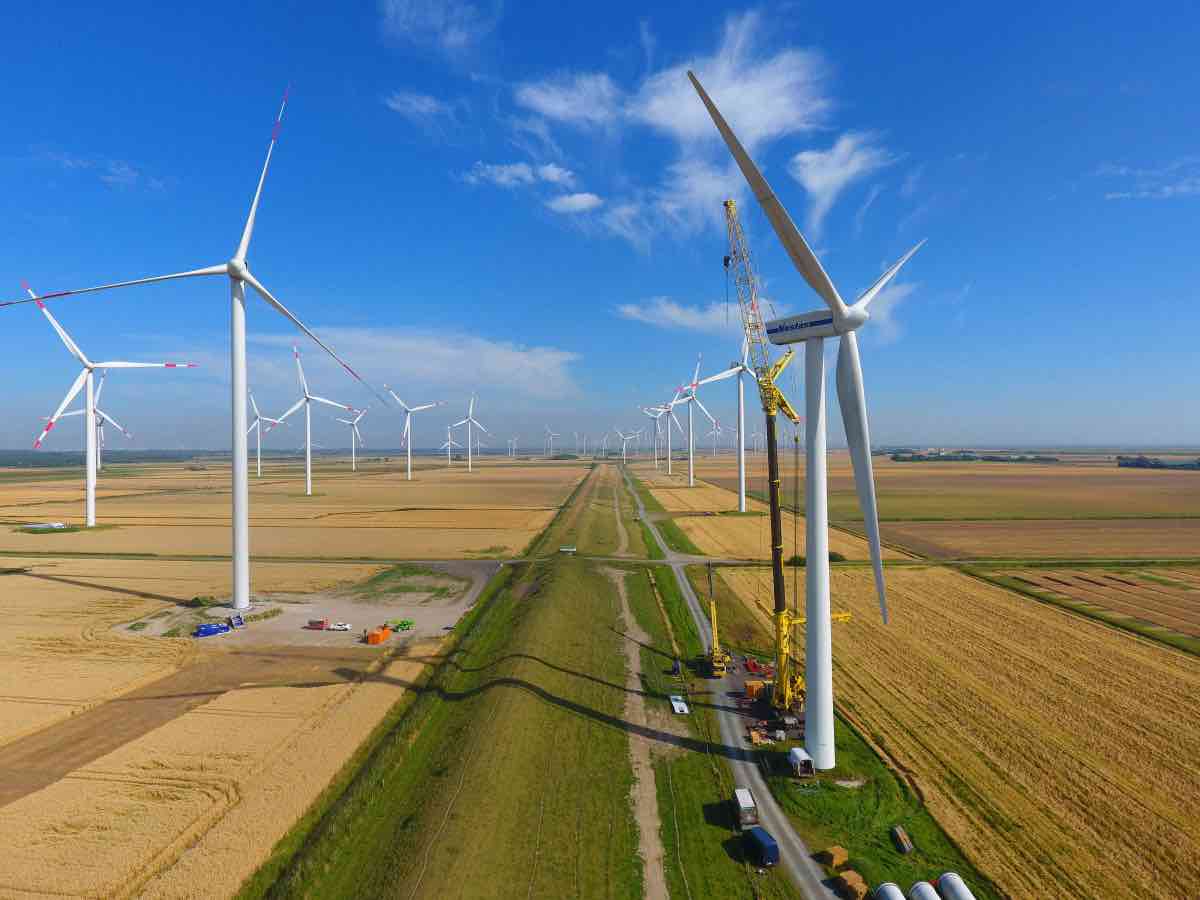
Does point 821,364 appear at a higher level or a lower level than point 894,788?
higher

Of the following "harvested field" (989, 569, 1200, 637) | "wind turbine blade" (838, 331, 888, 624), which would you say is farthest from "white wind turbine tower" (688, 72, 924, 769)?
"harvested field" (989, 569, 1200, 637)

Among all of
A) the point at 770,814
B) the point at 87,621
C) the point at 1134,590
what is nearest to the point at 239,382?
the point at 87,621

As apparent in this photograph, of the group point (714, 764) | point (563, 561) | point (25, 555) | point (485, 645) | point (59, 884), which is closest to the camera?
point (59, 884)

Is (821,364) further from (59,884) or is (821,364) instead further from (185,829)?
(59,884)

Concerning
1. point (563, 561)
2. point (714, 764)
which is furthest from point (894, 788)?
point (563, 561)

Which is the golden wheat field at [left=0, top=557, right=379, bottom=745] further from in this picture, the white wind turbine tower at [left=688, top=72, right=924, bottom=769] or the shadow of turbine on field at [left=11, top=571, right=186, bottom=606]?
the white wind turbine tower at [left=688, top=72, right=924, bottom=769]
